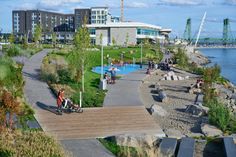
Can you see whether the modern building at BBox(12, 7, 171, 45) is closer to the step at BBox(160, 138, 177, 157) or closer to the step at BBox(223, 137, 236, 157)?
the step at BBox(223, 137, 236, 157)

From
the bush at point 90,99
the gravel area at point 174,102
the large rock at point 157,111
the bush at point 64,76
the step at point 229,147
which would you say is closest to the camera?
the step at point 229,147

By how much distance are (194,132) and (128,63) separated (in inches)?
1446

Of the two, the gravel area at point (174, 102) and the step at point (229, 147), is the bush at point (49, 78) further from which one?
the step at point (229, 147)

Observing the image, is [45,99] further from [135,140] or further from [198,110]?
[135,140]

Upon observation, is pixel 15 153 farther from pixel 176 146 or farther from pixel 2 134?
pixel 176 146

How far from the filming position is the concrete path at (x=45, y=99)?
41.5 ft

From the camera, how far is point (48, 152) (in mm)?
10281

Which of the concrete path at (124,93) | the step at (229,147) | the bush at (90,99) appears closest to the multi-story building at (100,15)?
the concrete path at (124,93)

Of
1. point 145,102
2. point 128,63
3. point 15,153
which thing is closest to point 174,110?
point 145,102

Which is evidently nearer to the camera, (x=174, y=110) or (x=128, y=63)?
(x=174, y=110)

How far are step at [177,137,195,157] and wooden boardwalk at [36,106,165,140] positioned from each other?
1.46 metres

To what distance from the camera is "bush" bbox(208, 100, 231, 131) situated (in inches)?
628

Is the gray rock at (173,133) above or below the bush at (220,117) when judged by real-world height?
below

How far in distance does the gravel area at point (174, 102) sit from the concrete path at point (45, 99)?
12.3 ft
